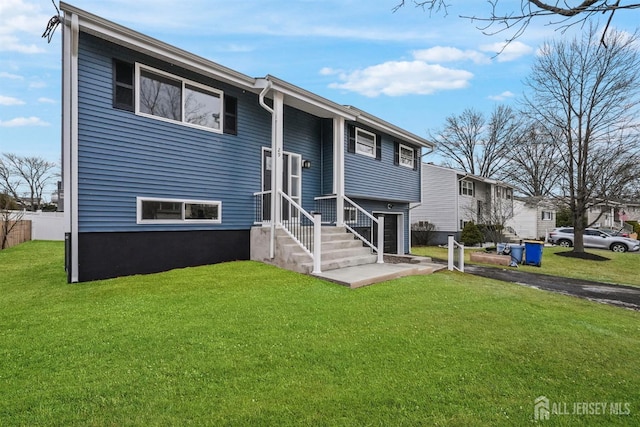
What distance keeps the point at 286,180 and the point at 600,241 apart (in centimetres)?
2134

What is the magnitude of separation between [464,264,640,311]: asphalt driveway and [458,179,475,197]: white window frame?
1192 cm

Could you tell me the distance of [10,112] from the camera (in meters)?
24.9

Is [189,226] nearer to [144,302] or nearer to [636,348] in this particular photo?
[144,302]

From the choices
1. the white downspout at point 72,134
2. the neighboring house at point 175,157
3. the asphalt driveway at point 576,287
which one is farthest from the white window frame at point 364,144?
the white downspout at point 72,134

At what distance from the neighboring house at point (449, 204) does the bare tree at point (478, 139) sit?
412 inches

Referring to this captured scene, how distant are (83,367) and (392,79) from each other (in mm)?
15633

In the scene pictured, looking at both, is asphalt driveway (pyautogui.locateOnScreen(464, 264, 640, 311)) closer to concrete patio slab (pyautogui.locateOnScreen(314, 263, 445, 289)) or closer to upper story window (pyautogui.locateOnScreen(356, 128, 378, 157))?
concrete patio slab (pyautogui.locateOnScreen(314, 263, 445, 289))

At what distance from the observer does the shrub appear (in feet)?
65.1

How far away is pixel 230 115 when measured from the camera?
8.01 metres

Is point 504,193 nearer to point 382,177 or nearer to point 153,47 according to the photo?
point 382,177

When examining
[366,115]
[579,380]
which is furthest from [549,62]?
[579,380]

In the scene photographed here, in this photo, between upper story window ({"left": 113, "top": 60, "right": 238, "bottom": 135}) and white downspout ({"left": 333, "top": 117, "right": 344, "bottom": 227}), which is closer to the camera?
upper story window ({"left": 113, "top": 60, "right": 238, "bottom": 135})

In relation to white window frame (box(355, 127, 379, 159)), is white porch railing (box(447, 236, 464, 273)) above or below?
below

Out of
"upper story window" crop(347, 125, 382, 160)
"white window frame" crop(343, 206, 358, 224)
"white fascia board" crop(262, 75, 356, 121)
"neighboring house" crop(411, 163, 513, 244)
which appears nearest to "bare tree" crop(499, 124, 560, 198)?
"neighboring house" crop(411, 163, 513, 244)
